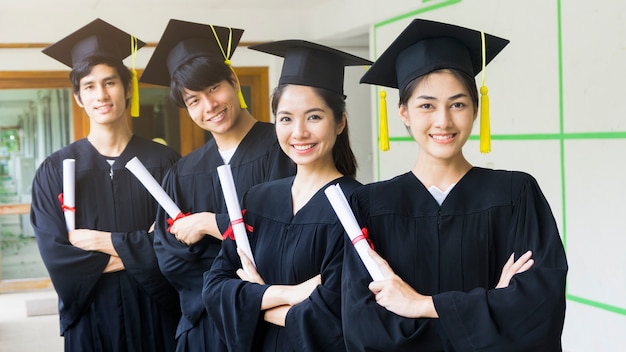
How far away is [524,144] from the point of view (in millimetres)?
5492

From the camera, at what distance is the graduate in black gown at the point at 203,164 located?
2.89 metres

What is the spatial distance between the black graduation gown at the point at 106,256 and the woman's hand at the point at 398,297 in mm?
1491

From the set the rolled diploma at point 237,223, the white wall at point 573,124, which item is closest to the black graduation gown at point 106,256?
the rolled diploma at point 237,223

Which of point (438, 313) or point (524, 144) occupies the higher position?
point (524, 144)

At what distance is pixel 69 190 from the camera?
3199 millimetres

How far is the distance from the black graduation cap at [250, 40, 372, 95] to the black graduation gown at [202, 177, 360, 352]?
0.28 meters

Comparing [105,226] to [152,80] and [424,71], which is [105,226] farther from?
[424,71]

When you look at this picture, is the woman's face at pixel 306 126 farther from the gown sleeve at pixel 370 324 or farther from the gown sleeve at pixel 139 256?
the gown sleeve at pixel 139 256

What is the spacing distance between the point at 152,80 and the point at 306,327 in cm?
144

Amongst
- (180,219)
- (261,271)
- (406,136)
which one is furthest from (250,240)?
(406,136)

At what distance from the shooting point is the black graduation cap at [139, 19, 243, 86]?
305cm

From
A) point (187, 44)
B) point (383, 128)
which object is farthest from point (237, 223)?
point (187, 44)

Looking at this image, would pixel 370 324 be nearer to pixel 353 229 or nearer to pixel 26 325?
pixel 353 229

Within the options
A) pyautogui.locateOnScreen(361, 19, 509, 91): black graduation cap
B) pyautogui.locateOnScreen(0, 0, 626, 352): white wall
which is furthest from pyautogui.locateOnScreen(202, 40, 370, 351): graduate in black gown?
pyautogui.locateOnScreen(0, 0, 626, 352): white wall
